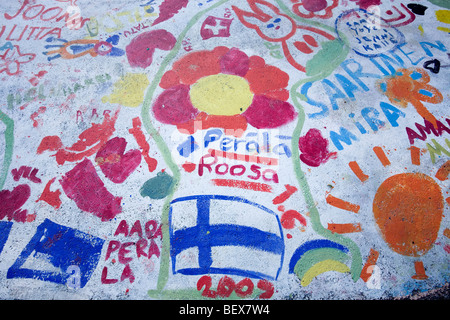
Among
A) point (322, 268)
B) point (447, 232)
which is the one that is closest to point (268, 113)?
point (322, 268)

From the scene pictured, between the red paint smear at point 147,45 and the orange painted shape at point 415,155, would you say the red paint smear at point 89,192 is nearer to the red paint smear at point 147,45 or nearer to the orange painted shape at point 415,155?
the red paint smear at point 147,45

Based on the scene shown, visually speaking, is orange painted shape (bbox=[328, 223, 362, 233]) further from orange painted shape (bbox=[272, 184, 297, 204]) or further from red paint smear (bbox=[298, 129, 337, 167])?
red paint smear (bbox=[298, 129, 337, 167])

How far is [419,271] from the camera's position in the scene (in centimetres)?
332

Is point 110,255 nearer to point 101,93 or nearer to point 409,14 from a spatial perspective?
point 101,93

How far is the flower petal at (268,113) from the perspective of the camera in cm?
420

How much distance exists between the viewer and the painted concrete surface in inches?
134

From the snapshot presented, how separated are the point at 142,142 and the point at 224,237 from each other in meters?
1.93

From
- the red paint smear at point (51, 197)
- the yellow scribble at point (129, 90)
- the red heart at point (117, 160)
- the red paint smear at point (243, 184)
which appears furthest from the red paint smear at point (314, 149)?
the red paint smear at point (51, 197)

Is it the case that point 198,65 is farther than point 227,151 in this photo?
Yes

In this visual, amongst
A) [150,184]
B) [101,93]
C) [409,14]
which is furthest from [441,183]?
[101,93]

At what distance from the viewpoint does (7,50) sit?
17.1 ft

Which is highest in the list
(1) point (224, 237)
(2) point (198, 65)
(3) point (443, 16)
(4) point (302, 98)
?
(3) point (443, 16)

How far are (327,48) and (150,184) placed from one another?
387 centimetres

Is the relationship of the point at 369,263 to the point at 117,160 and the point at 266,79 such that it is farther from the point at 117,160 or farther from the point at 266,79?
the point at 117,160
